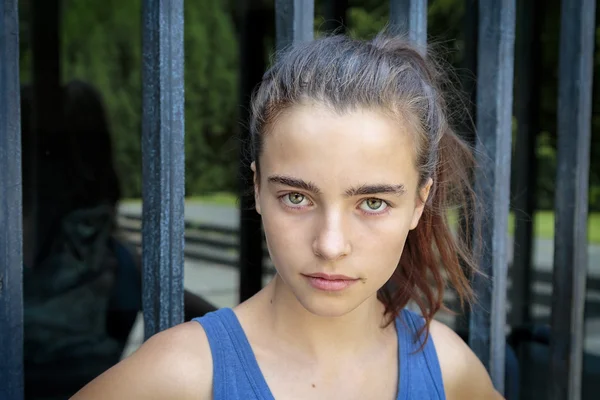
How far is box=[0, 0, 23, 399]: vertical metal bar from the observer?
3.97ft

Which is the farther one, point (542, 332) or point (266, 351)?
point (542, 332)

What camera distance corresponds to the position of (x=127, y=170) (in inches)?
211

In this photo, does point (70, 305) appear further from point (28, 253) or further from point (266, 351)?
point (266, 351)

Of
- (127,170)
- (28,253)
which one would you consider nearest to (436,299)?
(28,253)

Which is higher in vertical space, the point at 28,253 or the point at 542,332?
the point at 28,253

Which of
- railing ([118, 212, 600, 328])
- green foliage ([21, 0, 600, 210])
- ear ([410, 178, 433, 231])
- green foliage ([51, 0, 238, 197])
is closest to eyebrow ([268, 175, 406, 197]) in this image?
ear ([410, 178, 433, 231])

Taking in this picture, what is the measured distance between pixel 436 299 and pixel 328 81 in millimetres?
535

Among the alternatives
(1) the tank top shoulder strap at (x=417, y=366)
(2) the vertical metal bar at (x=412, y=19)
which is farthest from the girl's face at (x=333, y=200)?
(2) the vertical metal bar at (x=412, y=19)

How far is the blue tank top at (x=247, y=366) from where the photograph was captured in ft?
4.00

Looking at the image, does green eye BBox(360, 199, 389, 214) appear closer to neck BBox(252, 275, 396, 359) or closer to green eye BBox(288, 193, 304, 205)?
green eye BBox(288, 193, 304, 205)

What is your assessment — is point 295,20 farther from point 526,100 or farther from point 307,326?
point 526,100

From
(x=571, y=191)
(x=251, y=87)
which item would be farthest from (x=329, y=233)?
(x=251, y=87)

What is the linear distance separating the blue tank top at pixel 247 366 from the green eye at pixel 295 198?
0.84ft

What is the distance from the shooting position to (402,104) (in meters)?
1.22
